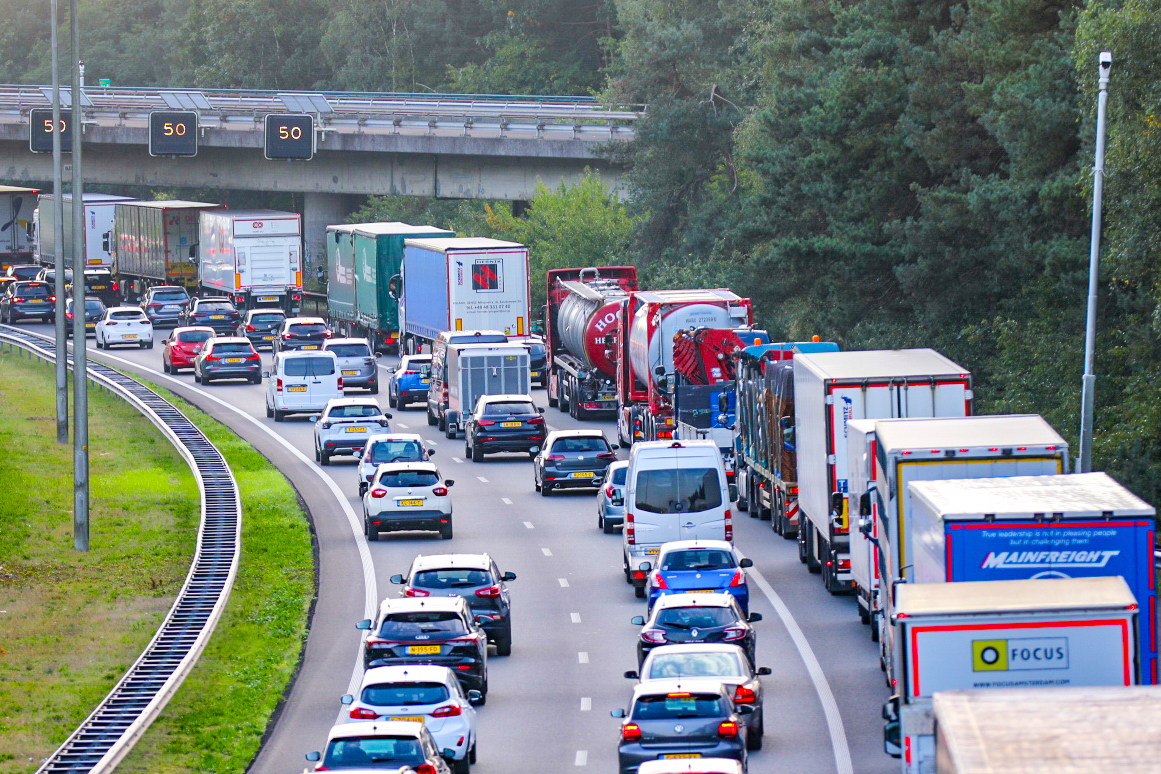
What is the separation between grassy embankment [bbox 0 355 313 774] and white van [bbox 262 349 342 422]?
1965 mm

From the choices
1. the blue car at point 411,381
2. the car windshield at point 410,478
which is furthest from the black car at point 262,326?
the car windshield at point 410,478

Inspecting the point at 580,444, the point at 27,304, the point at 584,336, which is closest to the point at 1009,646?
the point at 580,444

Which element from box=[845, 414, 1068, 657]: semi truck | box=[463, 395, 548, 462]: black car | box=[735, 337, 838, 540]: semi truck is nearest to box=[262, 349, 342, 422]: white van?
box=[463, 395, 548, 462]: black car

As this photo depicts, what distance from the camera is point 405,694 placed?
19562 mm

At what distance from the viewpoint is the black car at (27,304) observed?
3145 inches

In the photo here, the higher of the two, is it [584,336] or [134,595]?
[584,336]

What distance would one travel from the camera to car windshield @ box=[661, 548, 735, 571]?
2658 cm

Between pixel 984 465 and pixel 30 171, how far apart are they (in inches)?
3118

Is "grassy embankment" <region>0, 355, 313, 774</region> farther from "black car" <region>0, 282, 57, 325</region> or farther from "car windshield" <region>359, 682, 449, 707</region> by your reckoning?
"black car" <region>0, 282, 57, 325</region>

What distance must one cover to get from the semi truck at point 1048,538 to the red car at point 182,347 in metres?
46.8

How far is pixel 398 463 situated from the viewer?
114 ft

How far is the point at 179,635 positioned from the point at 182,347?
3698 centimetres

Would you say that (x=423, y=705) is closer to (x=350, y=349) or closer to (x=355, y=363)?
(x=355, y=363)

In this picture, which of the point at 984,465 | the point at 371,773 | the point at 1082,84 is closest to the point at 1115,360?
the point at 1082,84
